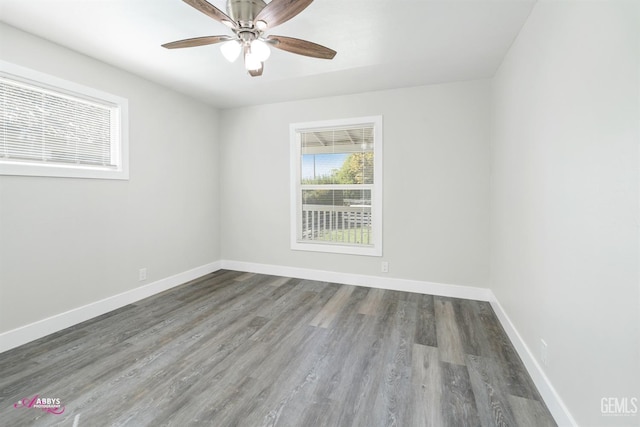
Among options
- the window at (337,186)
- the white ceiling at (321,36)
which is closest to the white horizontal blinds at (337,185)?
the window at (337,186)

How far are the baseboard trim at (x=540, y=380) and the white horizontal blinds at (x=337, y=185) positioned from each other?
1870 millimetres

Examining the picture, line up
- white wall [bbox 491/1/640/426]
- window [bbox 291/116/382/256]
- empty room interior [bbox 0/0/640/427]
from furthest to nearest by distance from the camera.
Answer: window [bbox 291/116/382/256] → empty room interior [bbox 0/0/640/427] → white wall [bbox 491/1/640/426]

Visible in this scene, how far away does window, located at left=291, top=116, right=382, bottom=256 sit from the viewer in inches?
147

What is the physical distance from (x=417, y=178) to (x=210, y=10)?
2735mm

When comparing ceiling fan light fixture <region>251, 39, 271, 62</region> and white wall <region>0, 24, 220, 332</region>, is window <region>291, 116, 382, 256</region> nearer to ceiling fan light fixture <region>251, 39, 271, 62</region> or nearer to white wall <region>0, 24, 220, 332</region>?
white wall <region>0, 24, 220, 332</region>

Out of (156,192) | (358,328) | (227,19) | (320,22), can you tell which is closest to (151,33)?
(227,19)

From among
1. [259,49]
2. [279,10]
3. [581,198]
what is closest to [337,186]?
[259,49]

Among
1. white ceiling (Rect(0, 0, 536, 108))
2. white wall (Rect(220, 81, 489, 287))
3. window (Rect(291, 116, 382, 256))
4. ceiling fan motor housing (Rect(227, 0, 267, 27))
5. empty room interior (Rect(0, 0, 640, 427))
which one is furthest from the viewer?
window (Rect(291, 116, 382, 256))

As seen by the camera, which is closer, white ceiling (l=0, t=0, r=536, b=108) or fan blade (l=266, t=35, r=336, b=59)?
fan blade (l=266, t=35, r=336, b=59)

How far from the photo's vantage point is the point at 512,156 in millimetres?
2424

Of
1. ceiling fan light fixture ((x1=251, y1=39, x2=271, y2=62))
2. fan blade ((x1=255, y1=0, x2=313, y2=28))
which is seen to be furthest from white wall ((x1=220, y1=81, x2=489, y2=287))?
fan blade ((x1=255, y1=0, x2=313, y2=28))

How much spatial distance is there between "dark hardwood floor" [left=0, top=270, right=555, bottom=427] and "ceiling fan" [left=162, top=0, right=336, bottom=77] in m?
2.15

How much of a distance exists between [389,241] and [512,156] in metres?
1.68

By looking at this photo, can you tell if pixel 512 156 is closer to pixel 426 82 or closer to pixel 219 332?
pixel 426 82
